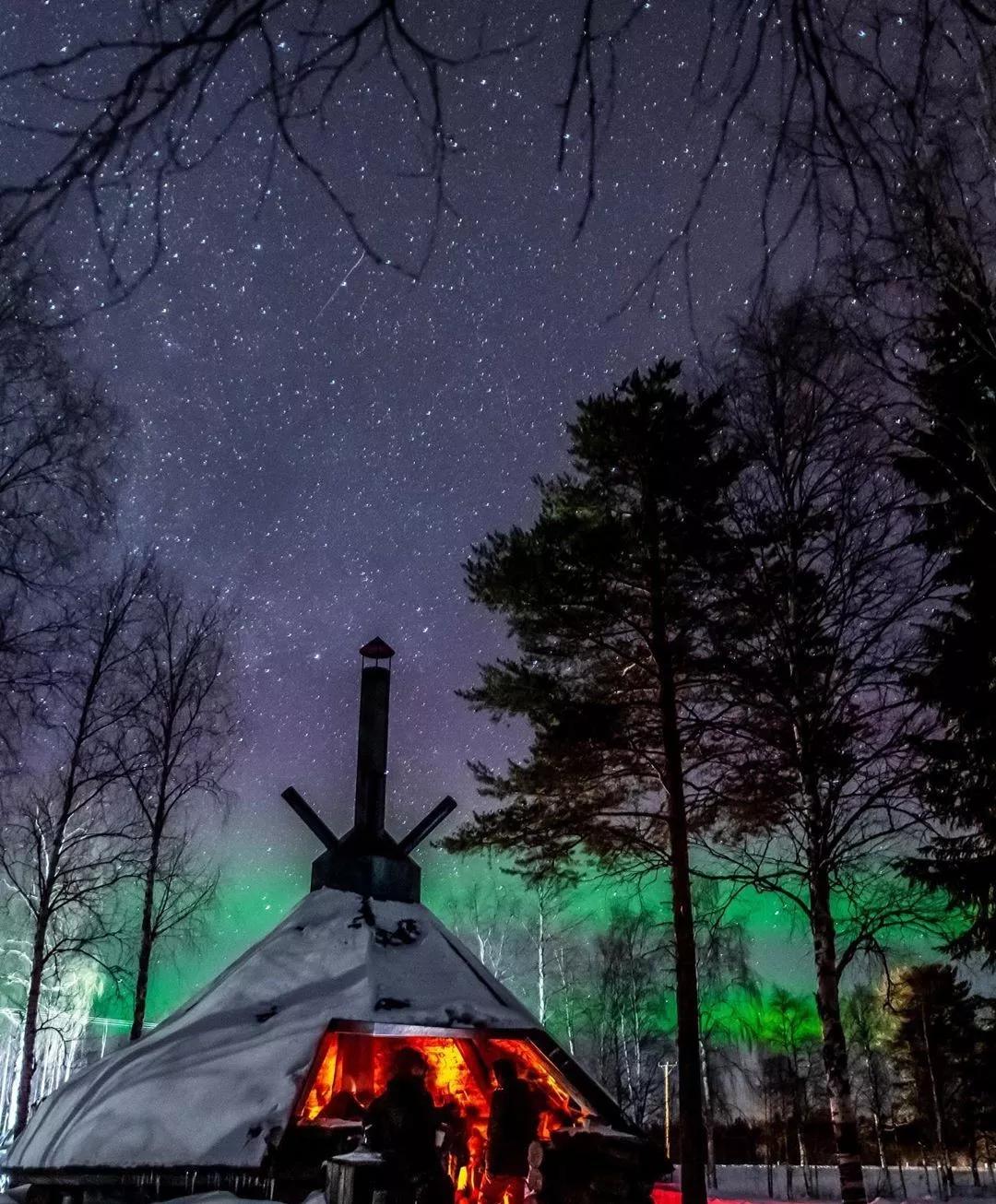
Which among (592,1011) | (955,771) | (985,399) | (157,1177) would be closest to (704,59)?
(985,399)

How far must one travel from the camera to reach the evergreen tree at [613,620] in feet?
41.5

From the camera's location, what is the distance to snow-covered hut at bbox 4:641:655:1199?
8539 mm

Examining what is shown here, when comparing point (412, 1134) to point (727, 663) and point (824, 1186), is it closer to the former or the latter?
point (727, 663)

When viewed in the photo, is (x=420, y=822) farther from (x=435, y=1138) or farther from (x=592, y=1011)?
(x=592, y=1011)

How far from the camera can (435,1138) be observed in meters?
9.40

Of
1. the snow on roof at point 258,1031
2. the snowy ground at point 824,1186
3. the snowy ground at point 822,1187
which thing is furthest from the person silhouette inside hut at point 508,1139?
the snowy ground at point 824,1186

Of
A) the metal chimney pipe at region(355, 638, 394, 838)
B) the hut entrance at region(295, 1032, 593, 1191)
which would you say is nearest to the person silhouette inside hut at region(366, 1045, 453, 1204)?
the hut entrance at region(295, 1032, 593, 1191)

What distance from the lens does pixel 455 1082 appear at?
1367 cm

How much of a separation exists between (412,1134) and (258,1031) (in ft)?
7.57

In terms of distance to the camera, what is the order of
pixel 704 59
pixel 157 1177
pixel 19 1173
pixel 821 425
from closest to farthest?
pixel 704 59, pixel 157 1177, pixel 19 1173, pixel 821 425

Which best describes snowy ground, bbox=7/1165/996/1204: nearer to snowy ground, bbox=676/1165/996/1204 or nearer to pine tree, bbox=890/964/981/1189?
snowy ground, bbox=676/1165/996/1204

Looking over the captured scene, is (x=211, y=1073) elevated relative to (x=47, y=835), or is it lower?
lower

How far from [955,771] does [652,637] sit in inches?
174

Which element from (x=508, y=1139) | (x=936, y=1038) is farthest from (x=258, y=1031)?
(x=936, y=1038)
